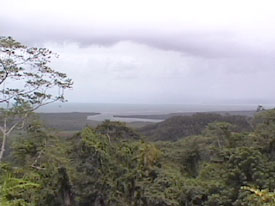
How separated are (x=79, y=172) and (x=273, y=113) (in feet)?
32.3

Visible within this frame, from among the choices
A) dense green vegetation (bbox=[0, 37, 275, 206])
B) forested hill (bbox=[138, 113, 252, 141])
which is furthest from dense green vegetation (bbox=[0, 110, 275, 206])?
forested hill (bbox=[138, 113, 252, 141])

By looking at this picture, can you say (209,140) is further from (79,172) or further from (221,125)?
(79,172)

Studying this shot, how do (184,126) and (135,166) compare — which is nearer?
(135,166)

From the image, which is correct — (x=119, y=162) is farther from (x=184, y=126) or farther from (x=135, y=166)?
(x=184, y=126)

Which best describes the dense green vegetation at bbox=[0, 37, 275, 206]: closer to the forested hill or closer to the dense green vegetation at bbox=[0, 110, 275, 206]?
the dense green vegetation at bbox=[0, 110, 275, 206]

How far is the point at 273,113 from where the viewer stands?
57.6ft

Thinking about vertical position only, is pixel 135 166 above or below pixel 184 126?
below

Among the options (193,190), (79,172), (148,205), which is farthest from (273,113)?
(79,172)

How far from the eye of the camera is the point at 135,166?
1834cm

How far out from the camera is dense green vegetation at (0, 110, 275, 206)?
14523 millimetres

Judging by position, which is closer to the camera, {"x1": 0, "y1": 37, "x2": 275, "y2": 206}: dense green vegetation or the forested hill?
→ {"x1": 0, "y1": 37, "x2": 275, "y2": 206}: dense green vegetation

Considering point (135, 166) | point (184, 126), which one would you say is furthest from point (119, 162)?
point (184, 126)

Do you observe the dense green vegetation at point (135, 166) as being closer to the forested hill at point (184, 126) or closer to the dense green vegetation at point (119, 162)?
the dense green vegetation at point (119, 162)

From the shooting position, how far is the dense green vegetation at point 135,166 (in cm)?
1452
